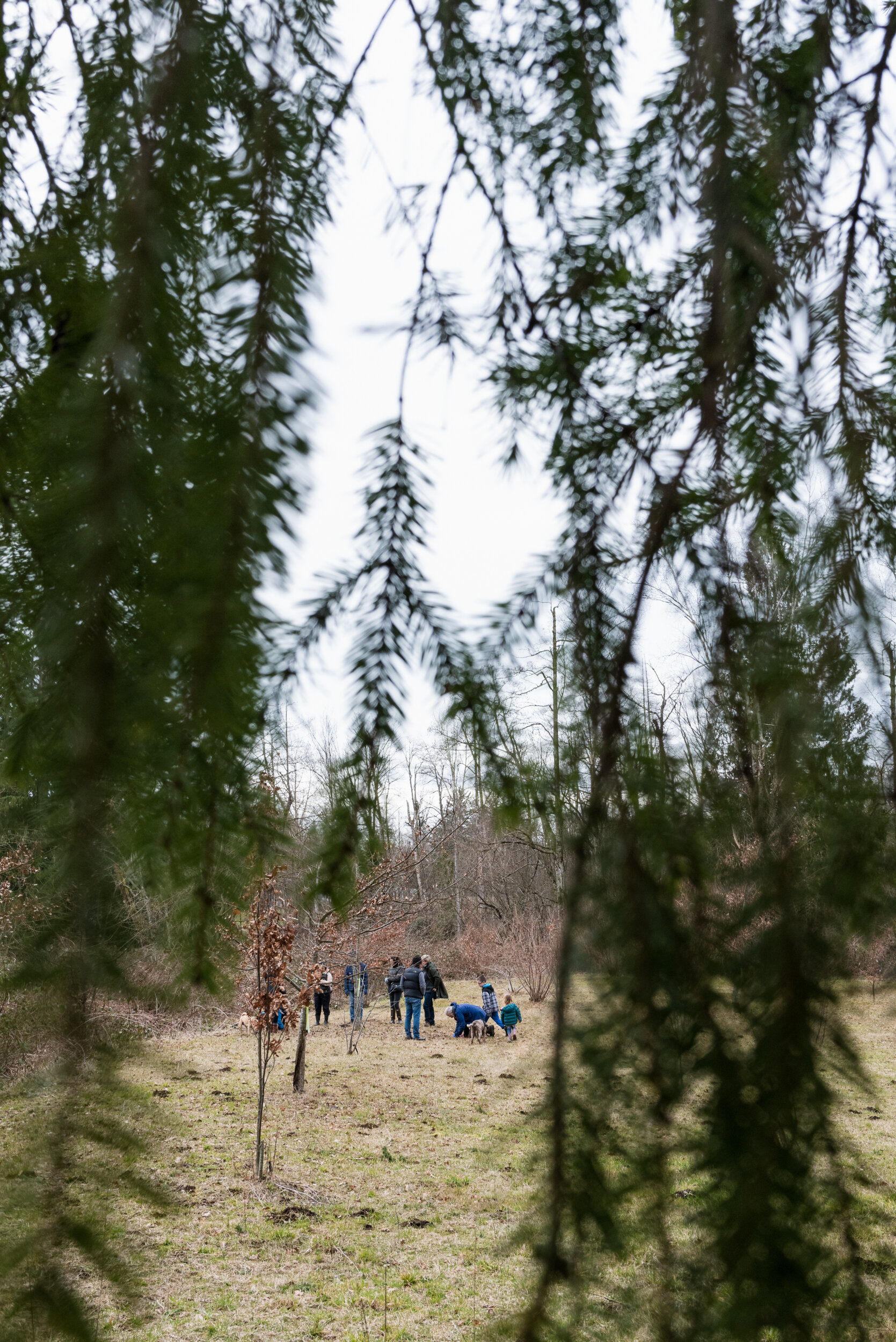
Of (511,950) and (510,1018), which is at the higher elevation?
(511,950)

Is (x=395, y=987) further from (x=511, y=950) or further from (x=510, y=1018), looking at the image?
(x=510, y=1018)

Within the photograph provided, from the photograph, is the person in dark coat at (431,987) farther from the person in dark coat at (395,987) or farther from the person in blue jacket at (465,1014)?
the person in blue jacket at (465,1014)

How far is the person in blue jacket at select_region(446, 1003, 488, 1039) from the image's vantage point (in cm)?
1109

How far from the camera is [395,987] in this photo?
42.2 ft

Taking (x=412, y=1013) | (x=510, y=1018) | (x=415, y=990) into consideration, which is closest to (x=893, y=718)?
(x=510, y=1018)

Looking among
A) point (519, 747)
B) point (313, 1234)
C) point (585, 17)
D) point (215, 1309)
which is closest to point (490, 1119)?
point (313, 1234)

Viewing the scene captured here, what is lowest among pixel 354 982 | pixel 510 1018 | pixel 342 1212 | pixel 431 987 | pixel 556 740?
pixel 342 1212

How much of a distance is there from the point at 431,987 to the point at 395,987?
82 cm

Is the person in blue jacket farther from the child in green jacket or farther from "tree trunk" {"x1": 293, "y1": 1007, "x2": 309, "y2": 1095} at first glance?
"tree trunk" {"x1": 293, "y1": 1007, "x2": 309, "y2": 1095}

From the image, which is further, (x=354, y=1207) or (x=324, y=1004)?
(x=324, y=1004)

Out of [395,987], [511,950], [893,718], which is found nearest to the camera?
[893,718]

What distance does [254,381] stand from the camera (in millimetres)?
630

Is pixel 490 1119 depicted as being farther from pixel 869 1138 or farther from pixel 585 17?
pixel 585 17

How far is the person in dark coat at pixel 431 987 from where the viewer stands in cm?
1173
